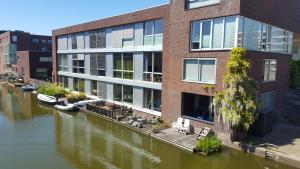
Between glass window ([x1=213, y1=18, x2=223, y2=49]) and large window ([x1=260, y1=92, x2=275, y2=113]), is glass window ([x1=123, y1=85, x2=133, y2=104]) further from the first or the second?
large window ([x1=260, y1=92, x2=275, y2=113])

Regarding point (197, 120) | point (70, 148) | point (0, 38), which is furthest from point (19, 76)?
point (197, 120)

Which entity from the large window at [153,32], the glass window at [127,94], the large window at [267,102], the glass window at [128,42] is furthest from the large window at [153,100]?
the large window at [267,102]

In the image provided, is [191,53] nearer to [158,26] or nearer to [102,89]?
[158,26]

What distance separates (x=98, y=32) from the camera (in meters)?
31.3

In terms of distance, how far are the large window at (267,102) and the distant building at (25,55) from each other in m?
46.3

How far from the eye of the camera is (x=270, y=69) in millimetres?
20922

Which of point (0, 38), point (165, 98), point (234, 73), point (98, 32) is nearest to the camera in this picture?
point (234, 73)

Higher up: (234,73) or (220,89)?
(234,73)

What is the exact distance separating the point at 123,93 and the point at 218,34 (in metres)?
13.1

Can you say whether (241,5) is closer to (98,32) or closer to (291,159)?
(291,159)

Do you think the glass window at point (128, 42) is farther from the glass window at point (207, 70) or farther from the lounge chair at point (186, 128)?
the lounge chair at point (186, 128)

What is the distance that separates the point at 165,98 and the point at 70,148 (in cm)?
856

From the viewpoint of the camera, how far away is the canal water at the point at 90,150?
15156 millimetres

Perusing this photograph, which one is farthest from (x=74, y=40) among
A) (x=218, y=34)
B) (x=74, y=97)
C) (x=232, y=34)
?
(x=232, y=34)
